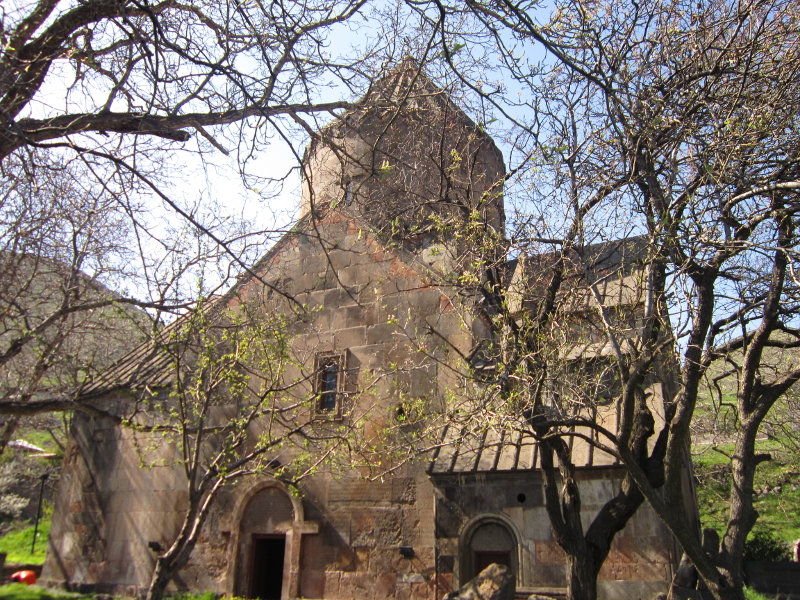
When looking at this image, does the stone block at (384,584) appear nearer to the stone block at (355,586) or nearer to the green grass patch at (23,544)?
the stone block at (355,586)

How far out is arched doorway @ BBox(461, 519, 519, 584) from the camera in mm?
6609

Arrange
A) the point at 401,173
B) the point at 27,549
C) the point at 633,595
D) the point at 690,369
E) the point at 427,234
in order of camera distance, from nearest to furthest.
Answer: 1. the point at 690,369
2. the point at 633,595
3. the point at 401,173
4. the point at 427,234
5. the point at 27,549

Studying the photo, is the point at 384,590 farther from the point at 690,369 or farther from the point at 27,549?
the point at 27,549

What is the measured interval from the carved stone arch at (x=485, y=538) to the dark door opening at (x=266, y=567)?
8.53 ft

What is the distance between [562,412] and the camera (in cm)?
527

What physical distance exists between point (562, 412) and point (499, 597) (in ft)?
5.42

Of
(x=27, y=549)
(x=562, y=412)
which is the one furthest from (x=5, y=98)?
(x=27, y=549)

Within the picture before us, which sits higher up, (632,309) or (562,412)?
(632,309)

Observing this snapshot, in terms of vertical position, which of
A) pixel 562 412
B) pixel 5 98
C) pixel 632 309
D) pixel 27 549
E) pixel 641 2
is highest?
pixel 641 2

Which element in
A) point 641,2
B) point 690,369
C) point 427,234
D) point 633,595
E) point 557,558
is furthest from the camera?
point 427,234

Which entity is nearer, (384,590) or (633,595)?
(633,595)

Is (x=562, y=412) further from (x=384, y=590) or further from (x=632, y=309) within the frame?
(x=384, y=590)

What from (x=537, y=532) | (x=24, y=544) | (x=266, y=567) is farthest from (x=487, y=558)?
(x=24, y=544)

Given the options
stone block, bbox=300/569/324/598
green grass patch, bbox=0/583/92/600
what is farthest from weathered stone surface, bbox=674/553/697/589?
green grass patch, bbox=0/583/92/600
